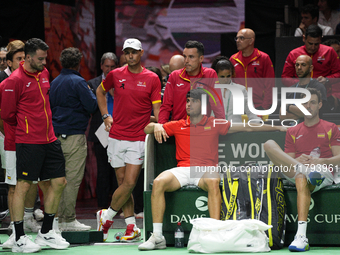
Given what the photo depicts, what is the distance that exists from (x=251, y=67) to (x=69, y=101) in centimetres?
236

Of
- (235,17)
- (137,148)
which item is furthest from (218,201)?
(235,17)

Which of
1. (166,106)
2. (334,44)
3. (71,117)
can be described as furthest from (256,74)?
Result: (71,117)

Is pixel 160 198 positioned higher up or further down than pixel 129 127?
further down

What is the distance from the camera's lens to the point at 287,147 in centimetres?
500

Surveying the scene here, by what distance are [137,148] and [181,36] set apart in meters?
4.70

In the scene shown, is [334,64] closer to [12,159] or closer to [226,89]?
[226,89]

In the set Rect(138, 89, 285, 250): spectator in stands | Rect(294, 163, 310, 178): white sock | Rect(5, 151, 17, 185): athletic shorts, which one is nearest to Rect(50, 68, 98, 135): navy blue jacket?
Rect(5, 151, 17, 185): athletic shorts

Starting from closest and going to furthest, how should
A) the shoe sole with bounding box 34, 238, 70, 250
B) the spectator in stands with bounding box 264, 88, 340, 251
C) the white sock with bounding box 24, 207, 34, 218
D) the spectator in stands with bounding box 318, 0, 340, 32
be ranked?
the spectator in stands with bounding box 264, 88, 340, 251, the shoe sole with bounding box 34, 238, 70, 250, the white sock with bounding box 24, 207, 34, 218, the spectator in stands with bounding box 318, 0, 340, 32

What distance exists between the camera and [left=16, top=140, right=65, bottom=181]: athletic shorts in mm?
4730

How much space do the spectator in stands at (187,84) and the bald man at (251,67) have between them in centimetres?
142

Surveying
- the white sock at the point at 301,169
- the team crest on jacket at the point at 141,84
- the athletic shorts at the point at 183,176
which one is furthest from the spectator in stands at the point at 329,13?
the athletic shorts at the point at 183,176

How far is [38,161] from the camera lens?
4777 mm

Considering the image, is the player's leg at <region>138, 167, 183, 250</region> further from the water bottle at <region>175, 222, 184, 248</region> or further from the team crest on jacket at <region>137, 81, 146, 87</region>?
the team crest on jacket at <region>137, 81, 146, 87</region>

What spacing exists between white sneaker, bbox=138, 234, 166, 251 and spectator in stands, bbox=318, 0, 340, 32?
583cm
